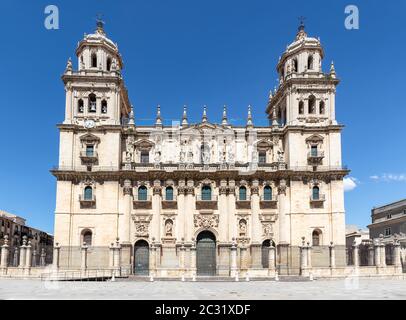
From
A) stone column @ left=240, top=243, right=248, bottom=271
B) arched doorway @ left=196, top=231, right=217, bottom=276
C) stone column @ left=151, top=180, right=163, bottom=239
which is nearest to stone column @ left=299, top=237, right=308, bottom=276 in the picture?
stone column @ left=240, top=243, right=248, bottom=271

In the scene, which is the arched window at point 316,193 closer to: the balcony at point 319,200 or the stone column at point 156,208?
the balcony at point 319,200

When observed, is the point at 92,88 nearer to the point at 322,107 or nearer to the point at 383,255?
the point at 322,107

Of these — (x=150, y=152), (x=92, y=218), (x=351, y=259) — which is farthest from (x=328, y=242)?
(x=92, y=218)

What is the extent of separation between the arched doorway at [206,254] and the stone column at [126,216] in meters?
6.32

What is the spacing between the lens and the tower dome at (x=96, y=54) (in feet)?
139

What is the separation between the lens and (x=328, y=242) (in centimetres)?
4050

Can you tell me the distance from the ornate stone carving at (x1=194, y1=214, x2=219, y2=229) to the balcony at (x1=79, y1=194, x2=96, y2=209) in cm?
910

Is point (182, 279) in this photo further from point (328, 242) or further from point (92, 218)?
point (328, 242)

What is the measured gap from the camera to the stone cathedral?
40.2 metres

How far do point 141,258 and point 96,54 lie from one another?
1909 cm

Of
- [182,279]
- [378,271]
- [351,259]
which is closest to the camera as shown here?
[182,279]

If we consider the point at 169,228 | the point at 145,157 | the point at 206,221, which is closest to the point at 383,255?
the point at 206,221

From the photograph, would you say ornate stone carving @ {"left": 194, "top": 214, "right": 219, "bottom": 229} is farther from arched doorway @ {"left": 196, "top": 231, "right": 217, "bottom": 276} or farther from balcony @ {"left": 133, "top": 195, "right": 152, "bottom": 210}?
balcony @ {"left": 133, "top": 195, "right": 152, "bottom": 210}
